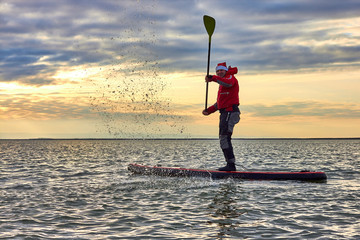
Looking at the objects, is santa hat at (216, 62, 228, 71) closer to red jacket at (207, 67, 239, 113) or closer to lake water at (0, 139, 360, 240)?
red jacket at (207, 67, 239, 113)

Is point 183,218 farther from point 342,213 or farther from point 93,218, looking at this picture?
point 342,213

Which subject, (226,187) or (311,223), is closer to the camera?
(311,223)

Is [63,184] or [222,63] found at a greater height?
[222,63]

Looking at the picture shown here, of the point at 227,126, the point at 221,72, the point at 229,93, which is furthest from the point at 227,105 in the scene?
the point at 221,72

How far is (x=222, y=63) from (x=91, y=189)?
6.50 metres

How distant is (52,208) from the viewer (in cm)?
958

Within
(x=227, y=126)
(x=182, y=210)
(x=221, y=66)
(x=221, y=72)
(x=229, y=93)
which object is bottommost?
(x=182, y=210)

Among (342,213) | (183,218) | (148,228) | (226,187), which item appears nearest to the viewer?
(148,228)

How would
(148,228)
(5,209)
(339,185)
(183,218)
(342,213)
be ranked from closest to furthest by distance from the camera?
(148,228), (183,218), (342,213), (5,209), (339,185)

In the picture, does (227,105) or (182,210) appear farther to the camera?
(227,105)

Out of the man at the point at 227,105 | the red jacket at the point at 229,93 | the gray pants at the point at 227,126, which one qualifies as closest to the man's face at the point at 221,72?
the man at the point at 227,105

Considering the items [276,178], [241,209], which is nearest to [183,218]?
[241,209]

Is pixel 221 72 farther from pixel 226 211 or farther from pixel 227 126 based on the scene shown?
pixel 226 211

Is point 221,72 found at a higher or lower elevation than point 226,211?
higher
